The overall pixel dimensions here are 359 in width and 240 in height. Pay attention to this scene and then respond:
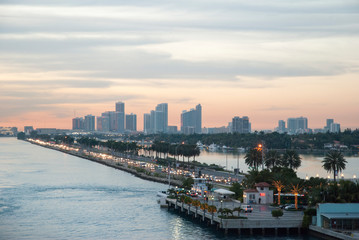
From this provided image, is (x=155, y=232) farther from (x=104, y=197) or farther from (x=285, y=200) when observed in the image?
(x=104, y=197)

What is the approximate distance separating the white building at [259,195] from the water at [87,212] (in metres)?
5.35

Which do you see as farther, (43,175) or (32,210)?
(43,175)

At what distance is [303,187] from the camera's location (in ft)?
150

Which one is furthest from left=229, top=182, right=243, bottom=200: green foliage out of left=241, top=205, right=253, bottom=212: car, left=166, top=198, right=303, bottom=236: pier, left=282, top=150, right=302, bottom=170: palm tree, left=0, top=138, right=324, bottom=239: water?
left=282, top=150, right=302, bottom=170: palm tree

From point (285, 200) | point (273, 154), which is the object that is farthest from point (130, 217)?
point (273, 154)

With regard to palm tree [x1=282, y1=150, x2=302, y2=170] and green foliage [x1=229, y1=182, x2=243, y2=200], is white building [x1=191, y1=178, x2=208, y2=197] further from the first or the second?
palm tree [x1=282, y1=150, x2=302, y2=170]

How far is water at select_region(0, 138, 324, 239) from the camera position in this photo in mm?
38500

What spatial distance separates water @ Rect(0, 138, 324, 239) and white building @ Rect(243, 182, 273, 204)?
17.6 feet

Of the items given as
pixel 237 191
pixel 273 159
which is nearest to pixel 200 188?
pixel 237 191

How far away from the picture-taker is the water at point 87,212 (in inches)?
1516

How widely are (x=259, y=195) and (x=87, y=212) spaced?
48.4 ft

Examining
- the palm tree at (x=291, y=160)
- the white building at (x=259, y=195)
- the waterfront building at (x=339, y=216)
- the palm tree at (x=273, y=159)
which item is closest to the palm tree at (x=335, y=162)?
the palm tree at (x=291, y=160)

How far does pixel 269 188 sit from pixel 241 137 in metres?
144

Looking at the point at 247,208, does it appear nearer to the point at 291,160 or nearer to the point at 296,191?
the point at 296,191
